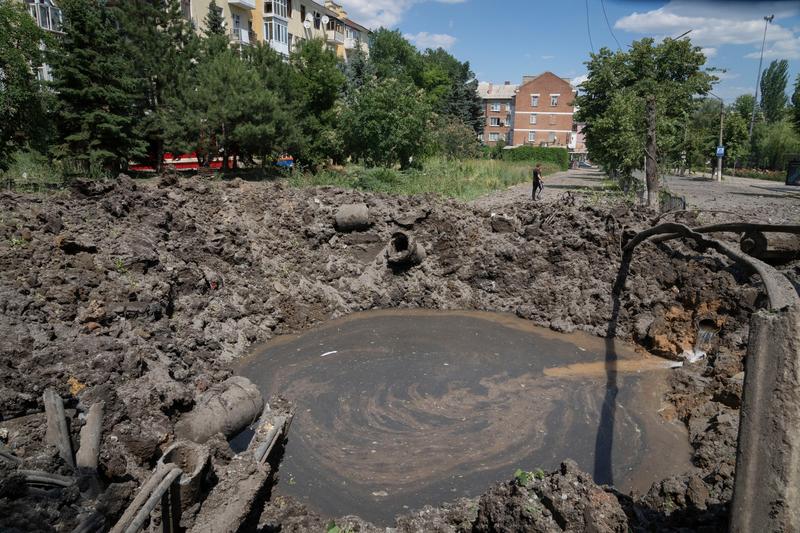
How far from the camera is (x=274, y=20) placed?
35281mm

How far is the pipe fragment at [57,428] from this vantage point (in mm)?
4828

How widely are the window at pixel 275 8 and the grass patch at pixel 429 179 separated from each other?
58.2 ft

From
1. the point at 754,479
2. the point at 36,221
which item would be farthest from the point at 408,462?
the point at 36,221

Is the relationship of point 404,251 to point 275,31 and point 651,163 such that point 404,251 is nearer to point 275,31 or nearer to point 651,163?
point 651,163

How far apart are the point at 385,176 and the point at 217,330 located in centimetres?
1255

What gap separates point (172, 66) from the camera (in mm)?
21453

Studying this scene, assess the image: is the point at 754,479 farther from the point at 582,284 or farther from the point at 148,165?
the point at 148,165

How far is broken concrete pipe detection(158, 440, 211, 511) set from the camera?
4508 millimetres

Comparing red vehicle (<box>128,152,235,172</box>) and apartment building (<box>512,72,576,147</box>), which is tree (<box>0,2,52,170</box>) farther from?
apartment building (<box>512,72,576,147</box>)

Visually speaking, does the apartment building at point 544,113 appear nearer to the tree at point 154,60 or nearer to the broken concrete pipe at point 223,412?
the tree at point 154,60

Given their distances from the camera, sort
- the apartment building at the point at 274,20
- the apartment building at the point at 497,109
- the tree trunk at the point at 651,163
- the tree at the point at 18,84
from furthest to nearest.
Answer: the apartment building at the point at 497,109, the apartment building at the point at 274,20, the tree trunk at the point at 651,163, the tree at the point at 18,84

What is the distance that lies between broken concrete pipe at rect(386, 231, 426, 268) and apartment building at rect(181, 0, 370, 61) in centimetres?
2011

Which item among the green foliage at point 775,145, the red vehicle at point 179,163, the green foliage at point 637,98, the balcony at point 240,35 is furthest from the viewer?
the green foliage at point 775,145

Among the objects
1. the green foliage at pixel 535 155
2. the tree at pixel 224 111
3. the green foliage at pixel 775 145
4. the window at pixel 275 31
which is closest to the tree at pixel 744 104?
the green foliage at pixel 775 145
